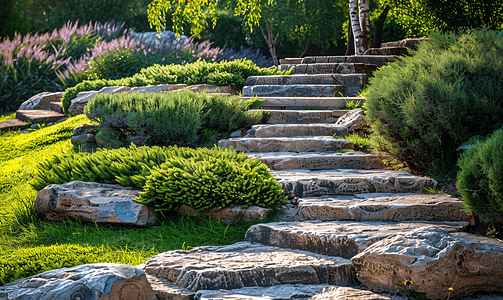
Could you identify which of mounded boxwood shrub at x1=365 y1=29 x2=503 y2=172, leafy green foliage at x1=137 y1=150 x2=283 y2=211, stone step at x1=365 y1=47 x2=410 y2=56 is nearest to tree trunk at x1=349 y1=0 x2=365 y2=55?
stone step at x1=365 y1=47 x2=410 y2=56

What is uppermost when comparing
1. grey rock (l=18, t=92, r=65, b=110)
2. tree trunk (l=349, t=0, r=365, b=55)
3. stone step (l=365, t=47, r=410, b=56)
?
tree trunk (l=349, t=0, r=365, b=55)

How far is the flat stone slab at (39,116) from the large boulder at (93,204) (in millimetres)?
5404

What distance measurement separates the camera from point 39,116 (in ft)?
29.7

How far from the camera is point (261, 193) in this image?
407 cm

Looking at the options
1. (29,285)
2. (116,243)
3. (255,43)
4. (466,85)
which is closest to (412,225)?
(466,85)

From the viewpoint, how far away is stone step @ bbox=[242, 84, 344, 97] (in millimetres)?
7832

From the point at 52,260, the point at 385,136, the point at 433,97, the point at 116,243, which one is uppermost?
the point at 433,97

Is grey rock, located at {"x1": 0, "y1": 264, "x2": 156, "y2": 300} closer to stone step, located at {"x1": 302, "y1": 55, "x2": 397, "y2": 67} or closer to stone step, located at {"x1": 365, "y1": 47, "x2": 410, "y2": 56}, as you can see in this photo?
stone step, located at {"x1": 302, "y1": 55, "x2": 397, "y2": 67}

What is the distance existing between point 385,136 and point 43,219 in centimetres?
419

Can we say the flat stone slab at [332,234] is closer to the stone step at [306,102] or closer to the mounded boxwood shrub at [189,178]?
the mounded boxwood shrub at [189,178]

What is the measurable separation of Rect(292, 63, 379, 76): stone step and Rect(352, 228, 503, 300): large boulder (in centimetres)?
631

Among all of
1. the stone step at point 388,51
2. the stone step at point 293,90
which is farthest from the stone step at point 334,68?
the stone step at point 388,51

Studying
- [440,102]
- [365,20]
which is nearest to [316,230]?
[440,102]

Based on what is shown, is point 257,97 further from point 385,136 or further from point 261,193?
point 261,193
